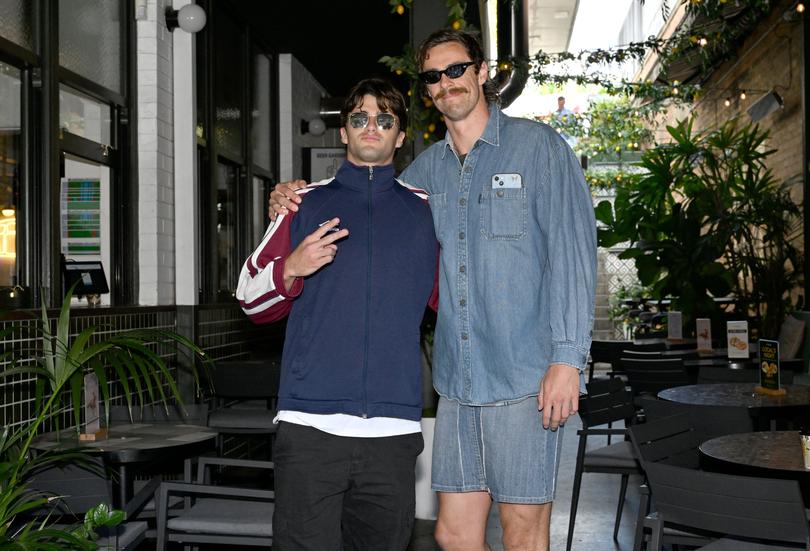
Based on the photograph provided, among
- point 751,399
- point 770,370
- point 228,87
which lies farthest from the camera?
point 228,87

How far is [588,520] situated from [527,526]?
323 centimetres

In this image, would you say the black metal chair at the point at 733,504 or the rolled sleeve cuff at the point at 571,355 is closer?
the rolled sleeve cuff at the point at 571,355

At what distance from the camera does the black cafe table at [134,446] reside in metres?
3.49

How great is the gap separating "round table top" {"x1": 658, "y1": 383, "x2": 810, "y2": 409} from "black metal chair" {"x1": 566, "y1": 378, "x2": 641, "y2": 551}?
1.13ft

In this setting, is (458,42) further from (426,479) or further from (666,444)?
(426,479)

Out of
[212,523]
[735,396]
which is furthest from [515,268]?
[735,396]

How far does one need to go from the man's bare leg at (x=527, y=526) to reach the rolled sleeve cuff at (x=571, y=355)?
36 cm

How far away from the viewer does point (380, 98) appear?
2381 mm

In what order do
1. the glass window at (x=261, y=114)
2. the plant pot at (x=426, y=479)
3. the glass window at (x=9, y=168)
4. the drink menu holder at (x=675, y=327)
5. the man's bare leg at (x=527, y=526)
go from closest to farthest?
the man's bare leg at (x=527, y=526)
the glass window at (x=9, y=168)
the plant pot at (x=426, y=479)
the drink menu holder at (x=675, y=327)
the glass window at (x=261, y=114)

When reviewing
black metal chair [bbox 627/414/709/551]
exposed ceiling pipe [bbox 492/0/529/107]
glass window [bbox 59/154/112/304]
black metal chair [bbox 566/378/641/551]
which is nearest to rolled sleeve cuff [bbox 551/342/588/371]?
black metal chair [bbox 627/414/709/551]

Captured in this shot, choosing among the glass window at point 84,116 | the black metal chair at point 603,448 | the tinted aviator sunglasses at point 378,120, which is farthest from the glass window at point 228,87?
the tinted aviator sunglasses at point 378,120

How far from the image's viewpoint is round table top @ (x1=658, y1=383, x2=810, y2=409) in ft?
13.9

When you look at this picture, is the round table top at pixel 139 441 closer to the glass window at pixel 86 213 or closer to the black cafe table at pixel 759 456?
the black cafe table at pixel 759 456

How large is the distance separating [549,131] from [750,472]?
124 cm
